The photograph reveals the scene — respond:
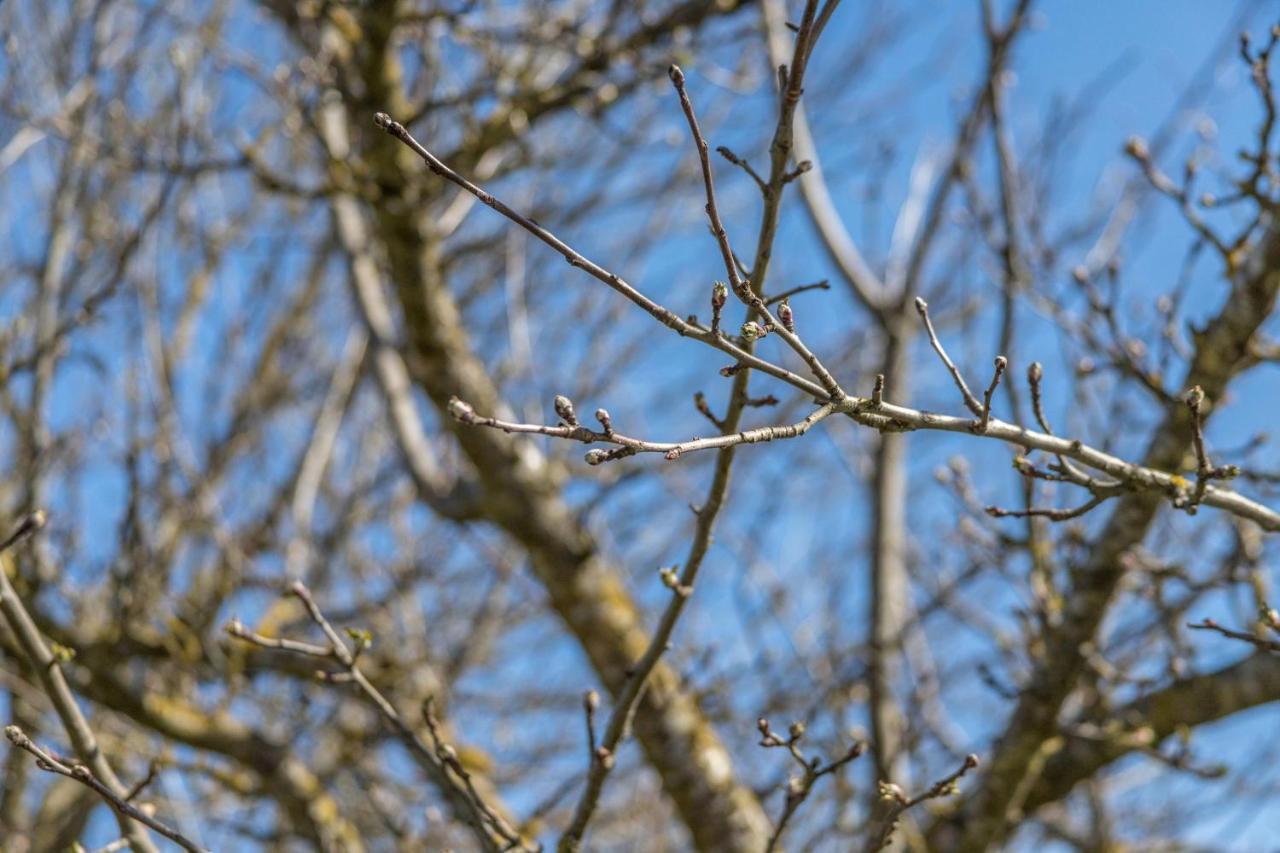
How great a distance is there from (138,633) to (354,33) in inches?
75.5

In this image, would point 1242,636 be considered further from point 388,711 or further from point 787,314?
point 388,711

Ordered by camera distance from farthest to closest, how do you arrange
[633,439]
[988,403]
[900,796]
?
[900,796] → [988,403] → [633,439]

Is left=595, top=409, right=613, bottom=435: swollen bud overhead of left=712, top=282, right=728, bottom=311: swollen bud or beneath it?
beneath

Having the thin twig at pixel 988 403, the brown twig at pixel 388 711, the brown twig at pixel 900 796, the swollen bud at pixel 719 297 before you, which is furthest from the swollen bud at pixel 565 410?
the brown twig at pixel 900 796

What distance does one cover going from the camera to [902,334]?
3.73 m

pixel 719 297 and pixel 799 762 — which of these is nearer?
pixel 719 297

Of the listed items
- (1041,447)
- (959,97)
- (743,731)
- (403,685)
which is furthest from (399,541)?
(1041,447)

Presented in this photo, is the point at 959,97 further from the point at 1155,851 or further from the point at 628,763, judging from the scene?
the point at 628,763

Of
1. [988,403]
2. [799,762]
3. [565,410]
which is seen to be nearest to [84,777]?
[565,410]

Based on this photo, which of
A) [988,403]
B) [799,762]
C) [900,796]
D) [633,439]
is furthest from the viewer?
[799,762]

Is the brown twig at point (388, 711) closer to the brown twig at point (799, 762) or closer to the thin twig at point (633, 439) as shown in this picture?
the brown twig at point (799, 762)

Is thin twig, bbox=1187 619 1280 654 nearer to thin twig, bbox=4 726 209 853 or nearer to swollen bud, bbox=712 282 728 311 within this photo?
swollen bud, bbox=712 282 728 311

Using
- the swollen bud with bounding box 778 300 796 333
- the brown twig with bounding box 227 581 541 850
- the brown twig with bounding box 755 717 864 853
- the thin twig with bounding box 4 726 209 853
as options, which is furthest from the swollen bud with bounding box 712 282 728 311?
the thin twig with bounding box 4 726 209 853

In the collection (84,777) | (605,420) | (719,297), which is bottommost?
(84,777)
